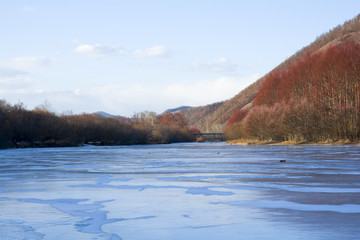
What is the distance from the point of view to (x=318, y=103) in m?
53.7

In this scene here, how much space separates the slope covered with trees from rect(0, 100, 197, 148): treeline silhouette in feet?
84.1

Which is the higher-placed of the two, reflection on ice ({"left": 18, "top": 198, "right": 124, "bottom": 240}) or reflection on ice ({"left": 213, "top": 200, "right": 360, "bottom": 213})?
reflection on ice ({"left": 18, "top": 198, "right": 124, "bottom": 240})

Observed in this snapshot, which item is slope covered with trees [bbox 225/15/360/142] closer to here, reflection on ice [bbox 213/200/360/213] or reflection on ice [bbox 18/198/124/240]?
reflection on ice [bbox 213/200/360/213]

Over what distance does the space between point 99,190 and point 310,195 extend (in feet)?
15.0

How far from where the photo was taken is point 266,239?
5719mm

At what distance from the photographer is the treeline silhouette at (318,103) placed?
49334mm

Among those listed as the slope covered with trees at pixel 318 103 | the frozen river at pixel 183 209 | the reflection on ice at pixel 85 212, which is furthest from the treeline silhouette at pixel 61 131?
the reflection on ice at pixel 85 212

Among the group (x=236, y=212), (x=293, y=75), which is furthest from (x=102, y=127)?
(x=236, y=212)

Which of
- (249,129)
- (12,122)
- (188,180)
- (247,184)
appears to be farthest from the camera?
(249,129)

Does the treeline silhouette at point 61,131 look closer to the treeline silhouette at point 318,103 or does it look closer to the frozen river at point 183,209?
the treeline silhouette at point 318,103

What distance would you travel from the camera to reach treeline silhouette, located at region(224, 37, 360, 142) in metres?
49.3

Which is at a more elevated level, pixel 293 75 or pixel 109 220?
pixel 293 75

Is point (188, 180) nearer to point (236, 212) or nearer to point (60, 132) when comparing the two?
point (236, 212)

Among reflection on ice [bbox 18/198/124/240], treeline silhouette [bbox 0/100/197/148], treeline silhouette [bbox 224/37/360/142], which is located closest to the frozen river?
reflection on ice [bbox 18/198/124/240]
